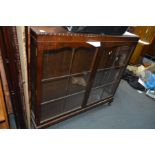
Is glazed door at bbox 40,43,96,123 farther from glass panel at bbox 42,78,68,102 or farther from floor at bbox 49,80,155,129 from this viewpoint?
floor at bbox 49,80,155,129

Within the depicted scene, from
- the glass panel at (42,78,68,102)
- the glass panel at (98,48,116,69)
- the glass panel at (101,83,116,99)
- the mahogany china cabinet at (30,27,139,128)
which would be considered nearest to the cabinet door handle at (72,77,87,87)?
the mahogany china cabinet at (30,27,139,128)

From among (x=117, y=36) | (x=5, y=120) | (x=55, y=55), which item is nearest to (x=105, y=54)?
(x=117, y=36)

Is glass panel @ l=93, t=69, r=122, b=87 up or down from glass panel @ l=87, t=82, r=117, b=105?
up

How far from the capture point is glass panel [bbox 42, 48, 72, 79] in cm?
112

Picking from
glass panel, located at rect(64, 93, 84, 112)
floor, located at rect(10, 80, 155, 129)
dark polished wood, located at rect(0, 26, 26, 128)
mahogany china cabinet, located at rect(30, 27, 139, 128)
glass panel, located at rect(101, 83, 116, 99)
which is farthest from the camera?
glass panel, located at rect(101, 83, 116, 99)

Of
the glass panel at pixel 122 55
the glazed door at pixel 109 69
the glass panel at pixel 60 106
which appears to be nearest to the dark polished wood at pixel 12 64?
the glass panel at pixel 60 106

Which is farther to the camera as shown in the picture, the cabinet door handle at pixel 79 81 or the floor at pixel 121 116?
the floor at pixel 121 116

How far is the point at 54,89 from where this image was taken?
1354mm

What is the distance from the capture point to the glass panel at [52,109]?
1423 millimetres

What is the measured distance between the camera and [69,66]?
1282mm

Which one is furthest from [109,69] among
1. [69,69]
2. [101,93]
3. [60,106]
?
[60,106]

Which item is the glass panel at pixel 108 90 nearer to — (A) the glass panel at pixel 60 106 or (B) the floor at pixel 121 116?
(B) the floor at pixel 121 116

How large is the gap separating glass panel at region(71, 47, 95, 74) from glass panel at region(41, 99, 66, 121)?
15.6 inches

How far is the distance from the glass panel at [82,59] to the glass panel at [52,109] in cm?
40
